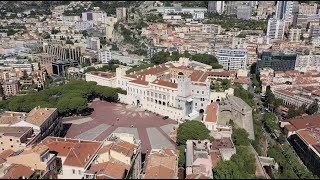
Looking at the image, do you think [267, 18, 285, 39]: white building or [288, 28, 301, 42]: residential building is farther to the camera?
[267, 18, 285, 39]: white building

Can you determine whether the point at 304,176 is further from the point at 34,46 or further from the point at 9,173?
the point at 34,46

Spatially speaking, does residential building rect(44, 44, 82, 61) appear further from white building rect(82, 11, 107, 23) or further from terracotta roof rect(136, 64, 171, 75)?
white building rect(82, 11, 107, 23)

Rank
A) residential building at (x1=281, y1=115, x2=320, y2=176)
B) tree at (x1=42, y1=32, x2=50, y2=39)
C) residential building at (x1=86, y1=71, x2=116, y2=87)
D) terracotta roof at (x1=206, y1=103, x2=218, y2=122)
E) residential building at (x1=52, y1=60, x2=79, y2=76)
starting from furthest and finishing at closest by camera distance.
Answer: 1. tree at (x1=42, y1=32, x2=50, y2=39)
2. residential building at (x1=52, y1=60, x2=79, y2=76)
3. residential building at (x1=86, y1=71, x2=116, y2=87)
4. terracotta roof at (x1=206, y1=103, x2=218, y2=122)
5. residential building at (x1=281, y1=115, x2=320, y2=176)

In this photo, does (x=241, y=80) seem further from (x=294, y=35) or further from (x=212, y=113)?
(x=294, y=35)

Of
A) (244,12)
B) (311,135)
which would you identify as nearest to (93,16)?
(244,12)

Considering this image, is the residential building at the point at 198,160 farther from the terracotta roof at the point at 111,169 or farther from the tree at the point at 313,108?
the tree at the point at 313,108

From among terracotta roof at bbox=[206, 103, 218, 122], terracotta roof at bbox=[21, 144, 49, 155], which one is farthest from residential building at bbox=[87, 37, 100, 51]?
terracotta roof at bbox=[21, 144, 49, 155]

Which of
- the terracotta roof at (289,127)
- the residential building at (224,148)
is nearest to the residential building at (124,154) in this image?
the residential building at (224,148)
